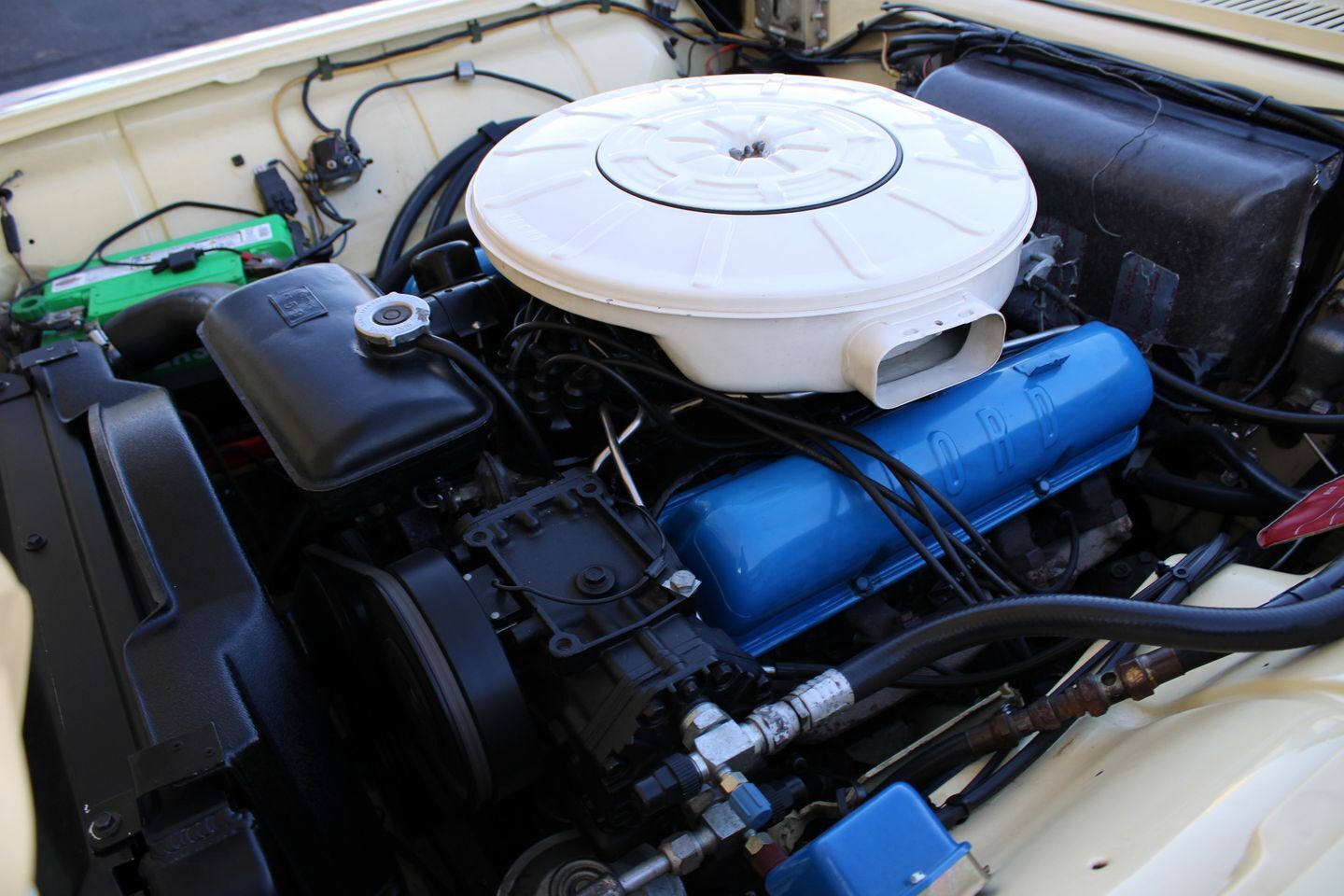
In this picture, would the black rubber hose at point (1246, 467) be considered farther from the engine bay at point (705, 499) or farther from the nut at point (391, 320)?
the nut at point (391, 320)

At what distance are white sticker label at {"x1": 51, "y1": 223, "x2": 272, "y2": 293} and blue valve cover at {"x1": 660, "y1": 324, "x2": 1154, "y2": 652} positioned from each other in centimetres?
126

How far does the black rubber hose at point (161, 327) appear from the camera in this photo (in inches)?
58.0

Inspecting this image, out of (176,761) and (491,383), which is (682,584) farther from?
(176,761)

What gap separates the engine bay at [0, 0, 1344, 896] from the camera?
0.87m

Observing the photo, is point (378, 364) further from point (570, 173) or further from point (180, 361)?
point (180, 361)

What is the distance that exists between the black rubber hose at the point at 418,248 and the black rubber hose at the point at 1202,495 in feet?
4.23

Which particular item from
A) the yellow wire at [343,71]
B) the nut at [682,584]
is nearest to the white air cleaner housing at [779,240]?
the nut at [682,584]

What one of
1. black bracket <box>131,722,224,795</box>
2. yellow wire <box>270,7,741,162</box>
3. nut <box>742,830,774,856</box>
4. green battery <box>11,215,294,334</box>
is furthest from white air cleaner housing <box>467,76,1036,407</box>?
yellow wire <box>270,7,741,162</box>

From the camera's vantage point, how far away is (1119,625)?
863mm

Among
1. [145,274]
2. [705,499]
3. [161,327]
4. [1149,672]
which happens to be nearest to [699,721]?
[705,499]

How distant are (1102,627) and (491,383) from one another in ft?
2.45

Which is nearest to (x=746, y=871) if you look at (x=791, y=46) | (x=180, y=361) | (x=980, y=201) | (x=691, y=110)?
(x=980, y=201)

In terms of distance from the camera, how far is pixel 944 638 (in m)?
0.93

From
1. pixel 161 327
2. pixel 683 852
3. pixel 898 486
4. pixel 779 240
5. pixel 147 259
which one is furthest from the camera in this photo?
pixel 147 259
